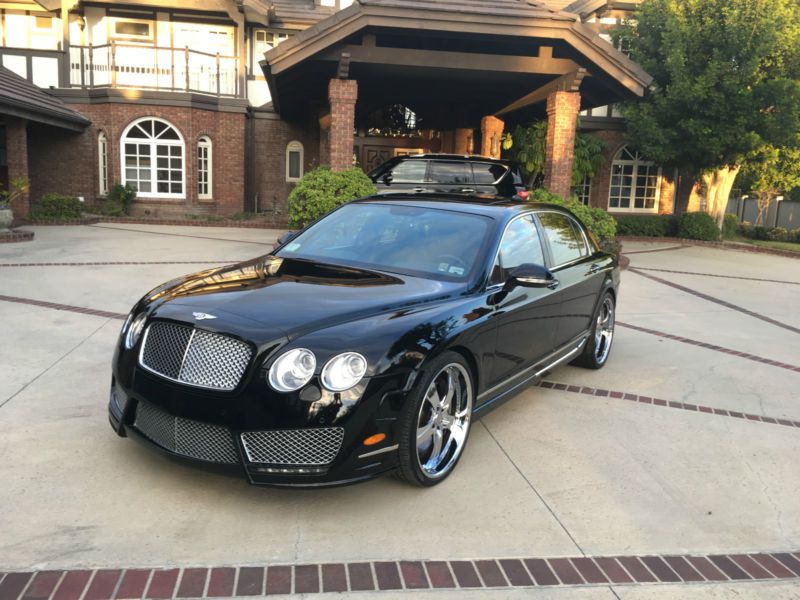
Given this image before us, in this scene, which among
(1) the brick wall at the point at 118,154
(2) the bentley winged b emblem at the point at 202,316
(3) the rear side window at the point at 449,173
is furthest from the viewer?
(1) the brick wall at the point at 118,154

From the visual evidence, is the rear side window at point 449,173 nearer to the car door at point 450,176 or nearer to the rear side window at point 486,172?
the car door at point 450,176

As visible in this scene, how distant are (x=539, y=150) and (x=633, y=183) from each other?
689cm

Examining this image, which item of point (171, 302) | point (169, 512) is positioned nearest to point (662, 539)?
point (169, 512)

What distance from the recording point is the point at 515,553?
3137 millimetres

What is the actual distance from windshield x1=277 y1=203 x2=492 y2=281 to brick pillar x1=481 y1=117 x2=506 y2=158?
1517cm

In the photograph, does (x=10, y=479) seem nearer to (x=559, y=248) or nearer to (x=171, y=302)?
(x=171, y=302)

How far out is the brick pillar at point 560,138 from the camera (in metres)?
14.6

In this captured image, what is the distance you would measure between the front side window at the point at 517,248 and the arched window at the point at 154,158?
17732 millimetres

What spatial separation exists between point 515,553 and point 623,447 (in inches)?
63.1

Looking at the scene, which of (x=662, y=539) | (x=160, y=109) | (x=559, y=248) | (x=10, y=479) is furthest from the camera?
(x=160, y=109)

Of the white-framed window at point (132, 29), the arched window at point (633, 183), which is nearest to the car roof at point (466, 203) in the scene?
the white-framed window at point (132, 29)

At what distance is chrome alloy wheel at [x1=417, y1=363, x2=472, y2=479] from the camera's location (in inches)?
146

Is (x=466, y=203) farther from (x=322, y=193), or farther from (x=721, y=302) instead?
(x=322, y=193)

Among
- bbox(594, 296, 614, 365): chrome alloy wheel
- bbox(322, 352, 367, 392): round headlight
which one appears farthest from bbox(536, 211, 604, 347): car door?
bbox(322, 352, 367, 392): round headlight
